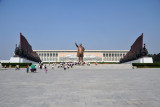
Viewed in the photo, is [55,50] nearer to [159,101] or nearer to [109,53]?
[109,53]

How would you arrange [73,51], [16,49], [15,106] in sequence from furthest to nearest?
[73,51]
[16,49]
[15,106]

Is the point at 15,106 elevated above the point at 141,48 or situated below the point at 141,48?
below

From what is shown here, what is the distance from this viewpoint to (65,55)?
111 metres

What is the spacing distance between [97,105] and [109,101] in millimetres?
610

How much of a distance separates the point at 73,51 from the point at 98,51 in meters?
13.8

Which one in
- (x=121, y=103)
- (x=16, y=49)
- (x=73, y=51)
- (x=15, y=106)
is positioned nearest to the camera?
(x=15, y=106)

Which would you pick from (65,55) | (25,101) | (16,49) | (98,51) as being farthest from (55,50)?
(25,101)

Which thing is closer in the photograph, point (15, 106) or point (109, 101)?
point (15, 106)

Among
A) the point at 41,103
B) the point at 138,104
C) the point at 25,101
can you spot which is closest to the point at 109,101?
the point at 138,104

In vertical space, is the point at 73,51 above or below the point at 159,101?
above

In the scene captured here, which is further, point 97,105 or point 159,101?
point 159,101

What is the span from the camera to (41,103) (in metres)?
5.15

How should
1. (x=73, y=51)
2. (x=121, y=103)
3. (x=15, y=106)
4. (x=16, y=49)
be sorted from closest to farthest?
1. (x=15, y=106)
2. (x=121, y=103)
3. (x=16, y=49)
4. (x=73, y=51)

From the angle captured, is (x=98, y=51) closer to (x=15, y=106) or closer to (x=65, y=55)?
(x=65, y=55)
